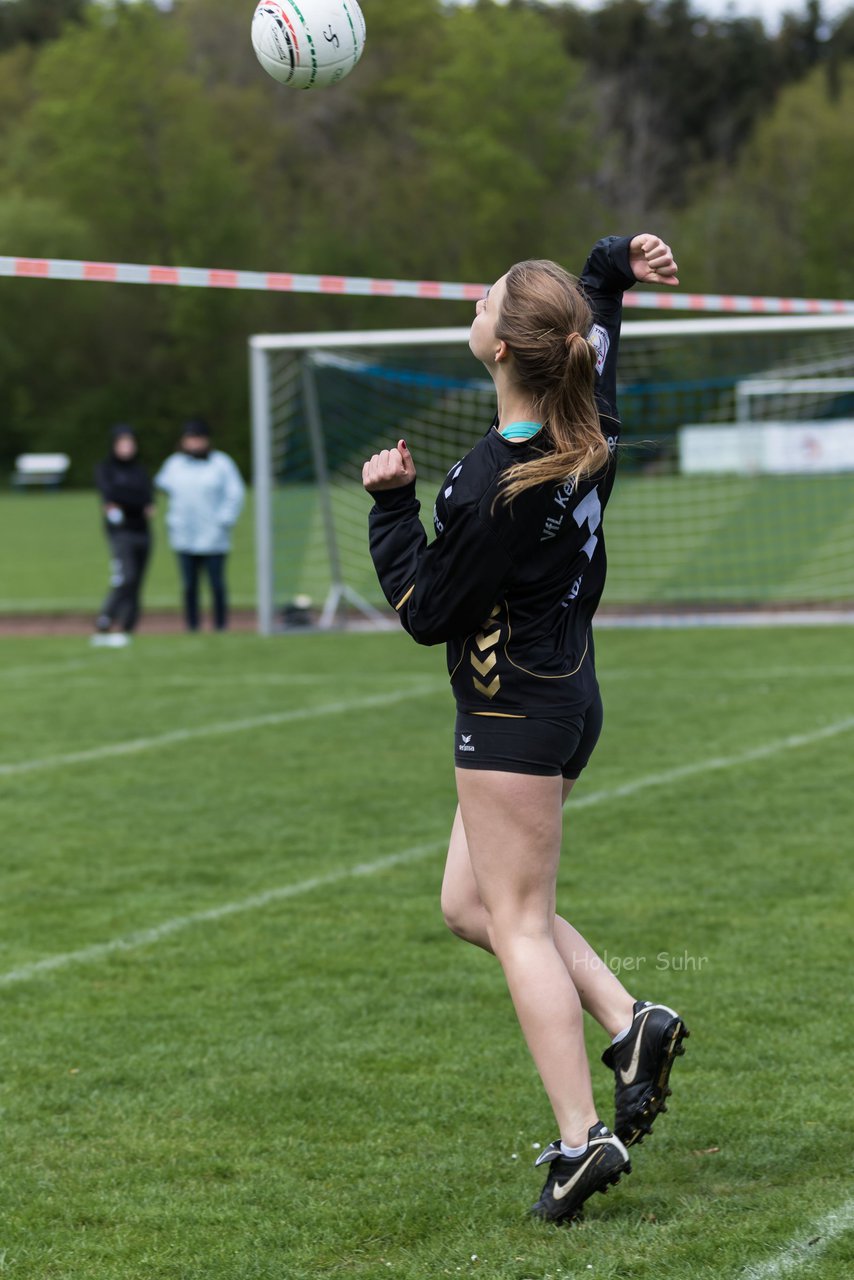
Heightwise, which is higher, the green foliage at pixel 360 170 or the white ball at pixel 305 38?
the green foliage at pixel 360 170

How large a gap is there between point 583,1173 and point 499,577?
3.97ft

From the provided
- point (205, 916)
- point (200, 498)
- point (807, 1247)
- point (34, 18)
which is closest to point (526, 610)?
Answer: point (807, 1247)

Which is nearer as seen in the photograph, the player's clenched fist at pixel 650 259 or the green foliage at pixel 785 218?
the player's clenched fist at pixel 650 259

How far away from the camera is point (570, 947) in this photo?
3641 mm

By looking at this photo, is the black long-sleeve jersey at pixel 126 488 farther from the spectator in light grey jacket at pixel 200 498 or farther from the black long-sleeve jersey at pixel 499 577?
the black long-sleeve jersey at pixel 499 577

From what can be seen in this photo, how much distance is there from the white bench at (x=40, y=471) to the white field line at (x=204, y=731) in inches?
1622

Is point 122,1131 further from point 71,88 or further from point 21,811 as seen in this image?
point 71,88

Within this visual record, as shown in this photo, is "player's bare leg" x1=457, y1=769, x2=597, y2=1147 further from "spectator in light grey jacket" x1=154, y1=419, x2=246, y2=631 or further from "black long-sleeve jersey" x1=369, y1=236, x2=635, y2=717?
"spectator in light grey jacket" x1=154, y1=419, x2=246, y2=631

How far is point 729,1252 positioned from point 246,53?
3135 inches

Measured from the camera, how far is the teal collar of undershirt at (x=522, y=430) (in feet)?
11.0

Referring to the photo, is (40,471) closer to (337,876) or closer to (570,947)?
(337,876)

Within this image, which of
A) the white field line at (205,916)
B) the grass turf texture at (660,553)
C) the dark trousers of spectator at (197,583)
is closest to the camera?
the white field line at (205,916)

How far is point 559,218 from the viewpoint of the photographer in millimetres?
60844

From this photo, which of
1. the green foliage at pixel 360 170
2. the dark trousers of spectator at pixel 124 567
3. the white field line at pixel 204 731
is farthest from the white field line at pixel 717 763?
the green foliage at pixel 360 170
